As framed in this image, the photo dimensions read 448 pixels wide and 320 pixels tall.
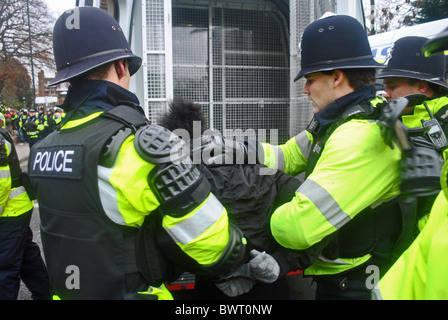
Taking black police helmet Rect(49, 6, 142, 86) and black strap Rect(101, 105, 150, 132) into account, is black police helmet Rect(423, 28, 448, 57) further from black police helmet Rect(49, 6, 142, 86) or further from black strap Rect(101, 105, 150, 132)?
black police helmet Rect(49, 6, 142, 86)

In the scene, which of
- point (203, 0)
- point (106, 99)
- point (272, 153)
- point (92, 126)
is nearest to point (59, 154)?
point (92, 126)

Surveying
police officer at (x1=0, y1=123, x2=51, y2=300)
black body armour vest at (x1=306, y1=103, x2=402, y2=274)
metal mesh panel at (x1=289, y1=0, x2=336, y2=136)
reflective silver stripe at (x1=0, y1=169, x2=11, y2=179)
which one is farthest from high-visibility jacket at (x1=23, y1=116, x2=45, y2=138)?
black body armour vest at (x1=306, y1=103, x2=402, y2=274)

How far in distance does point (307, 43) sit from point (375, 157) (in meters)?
0.80

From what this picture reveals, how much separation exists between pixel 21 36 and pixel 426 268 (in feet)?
109

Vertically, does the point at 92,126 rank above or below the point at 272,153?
above

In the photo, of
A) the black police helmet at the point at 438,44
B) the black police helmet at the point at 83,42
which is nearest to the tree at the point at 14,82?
the black police helmet at the point at 83,42

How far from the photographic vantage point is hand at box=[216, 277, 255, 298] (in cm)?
178

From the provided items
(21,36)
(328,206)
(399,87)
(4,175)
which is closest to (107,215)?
(328,206)

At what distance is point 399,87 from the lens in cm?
278

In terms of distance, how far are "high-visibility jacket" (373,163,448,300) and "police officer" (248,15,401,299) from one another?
0.43 metres

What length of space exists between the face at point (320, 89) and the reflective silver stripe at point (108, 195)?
123 centimetres

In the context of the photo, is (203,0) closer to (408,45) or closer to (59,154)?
(408,45)
